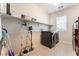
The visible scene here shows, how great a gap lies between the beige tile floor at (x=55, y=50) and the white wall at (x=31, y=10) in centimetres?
44

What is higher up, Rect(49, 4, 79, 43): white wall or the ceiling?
the ceiling

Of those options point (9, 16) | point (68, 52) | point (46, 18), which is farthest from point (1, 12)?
point (68, 52)

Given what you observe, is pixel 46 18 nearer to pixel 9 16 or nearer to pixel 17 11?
pixel 17 11

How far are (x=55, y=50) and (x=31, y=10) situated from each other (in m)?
0.76

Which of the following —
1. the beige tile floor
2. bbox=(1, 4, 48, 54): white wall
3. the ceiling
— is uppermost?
the ceiling

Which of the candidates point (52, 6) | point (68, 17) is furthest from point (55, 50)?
point (52, 6)

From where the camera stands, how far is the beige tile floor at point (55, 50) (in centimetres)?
137

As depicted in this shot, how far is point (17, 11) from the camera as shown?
133 cm

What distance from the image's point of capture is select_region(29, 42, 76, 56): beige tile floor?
1373 mm

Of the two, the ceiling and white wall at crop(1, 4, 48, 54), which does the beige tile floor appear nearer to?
white wall at crop(1, 4, 48, 54)

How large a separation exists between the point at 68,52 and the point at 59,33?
0.33 meters

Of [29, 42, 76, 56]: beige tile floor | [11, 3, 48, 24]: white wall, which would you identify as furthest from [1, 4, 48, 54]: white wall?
[29, 42, 76, 56]: beige tile floor

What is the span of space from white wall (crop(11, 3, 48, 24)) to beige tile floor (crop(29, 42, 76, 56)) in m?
0.44

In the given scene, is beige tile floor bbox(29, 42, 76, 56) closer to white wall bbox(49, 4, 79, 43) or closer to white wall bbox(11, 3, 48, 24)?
white wall bbox(49, 4, 79, 43)
